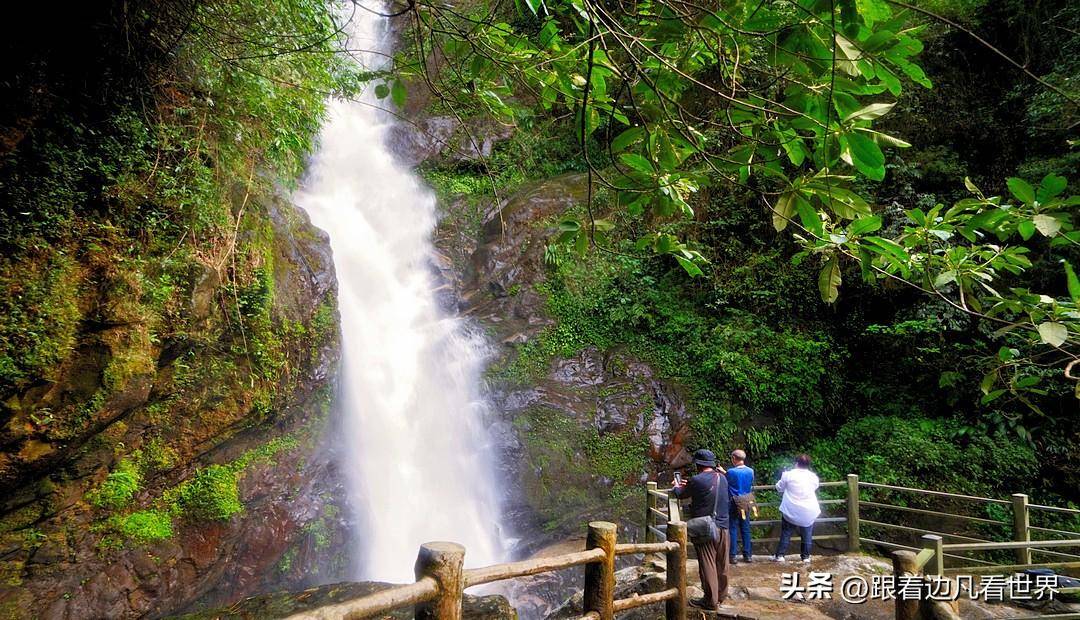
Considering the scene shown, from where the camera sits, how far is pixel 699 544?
4398 mm

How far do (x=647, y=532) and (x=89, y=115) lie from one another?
7.39m

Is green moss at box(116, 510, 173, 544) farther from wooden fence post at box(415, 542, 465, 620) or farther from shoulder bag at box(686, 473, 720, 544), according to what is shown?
shoulder bag at box(686, 473, 720, 544)

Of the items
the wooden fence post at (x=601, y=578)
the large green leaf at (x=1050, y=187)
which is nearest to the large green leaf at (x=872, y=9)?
the large green leaf at (x=1050, y=187)

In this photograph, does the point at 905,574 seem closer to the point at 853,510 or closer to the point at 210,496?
the point at 853,510

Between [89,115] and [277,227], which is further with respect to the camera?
[277,227]

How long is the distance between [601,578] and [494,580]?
3.18 ft

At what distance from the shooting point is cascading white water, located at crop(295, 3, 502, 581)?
26.7 feet

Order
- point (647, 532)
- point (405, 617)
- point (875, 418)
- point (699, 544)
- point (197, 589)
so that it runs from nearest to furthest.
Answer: point (699, 544) < point (405, 617) < point (197, 589) < point (647, 532) < point (875, 418)

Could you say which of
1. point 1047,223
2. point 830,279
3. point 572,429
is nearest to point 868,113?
point 830,279

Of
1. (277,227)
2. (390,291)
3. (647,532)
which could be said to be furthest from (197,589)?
(390,291)

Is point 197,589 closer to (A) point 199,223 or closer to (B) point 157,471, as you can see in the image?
(B) point 157,471

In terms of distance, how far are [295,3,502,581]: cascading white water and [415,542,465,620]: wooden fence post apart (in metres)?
4.71

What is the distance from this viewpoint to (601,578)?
311 cm

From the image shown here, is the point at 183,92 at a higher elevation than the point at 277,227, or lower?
higher
